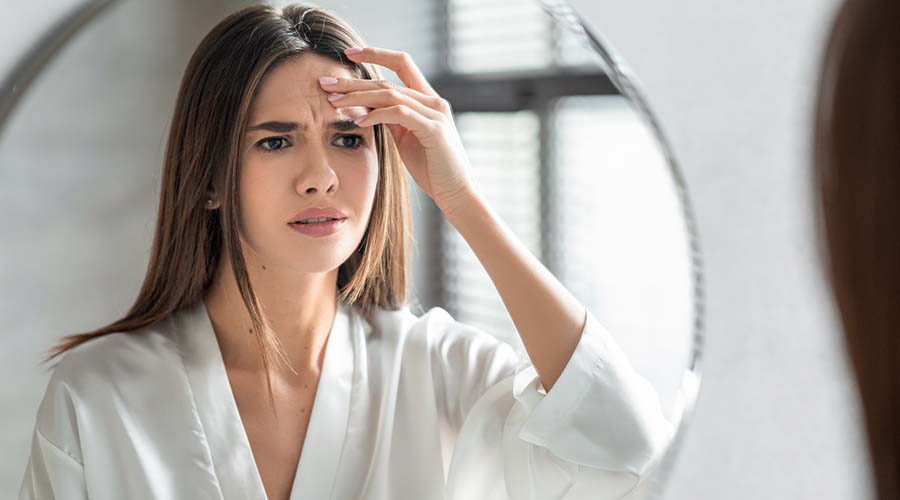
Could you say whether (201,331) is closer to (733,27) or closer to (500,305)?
(500,305)

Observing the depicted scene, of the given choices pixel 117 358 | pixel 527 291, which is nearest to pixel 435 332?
pixel 527 291

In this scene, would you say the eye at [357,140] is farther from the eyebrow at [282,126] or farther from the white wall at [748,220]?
the white wall at [748,220]

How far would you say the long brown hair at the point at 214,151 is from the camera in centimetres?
45

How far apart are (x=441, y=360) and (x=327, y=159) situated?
13cm

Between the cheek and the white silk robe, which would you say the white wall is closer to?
the white silk robe

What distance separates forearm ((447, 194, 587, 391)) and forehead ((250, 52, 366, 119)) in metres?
0.09

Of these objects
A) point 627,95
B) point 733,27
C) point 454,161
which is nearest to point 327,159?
point 454,161

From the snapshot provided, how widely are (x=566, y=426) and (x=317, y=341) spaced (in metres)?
0.14

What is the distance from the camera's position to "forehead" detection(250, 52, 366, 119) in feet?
1.47

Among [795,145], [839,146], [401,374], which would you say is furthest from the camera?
[795,145]

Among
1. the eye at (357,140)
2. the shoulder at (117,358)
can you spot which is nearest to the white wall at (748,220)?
the eye at (357,140)

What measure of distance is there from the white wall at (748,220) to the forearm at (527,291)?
5.2 inches

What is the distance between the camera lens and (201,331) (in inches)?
18.4

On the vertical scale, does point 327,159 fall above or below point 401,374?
above
